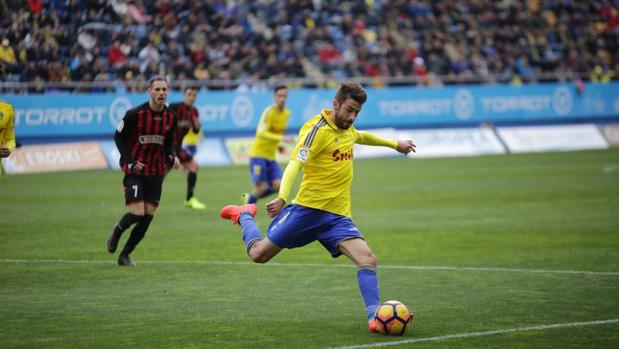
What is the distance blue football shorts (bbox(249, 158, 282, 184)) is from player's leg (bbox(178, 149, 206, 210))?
127 centimetres

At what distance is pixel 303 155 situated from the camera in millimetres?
8812

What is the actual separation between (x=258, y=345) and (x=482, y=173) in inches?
821

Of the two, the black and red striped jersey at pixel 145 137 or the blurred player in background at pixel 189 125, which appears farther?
the blurred player in background at pixel 189 125

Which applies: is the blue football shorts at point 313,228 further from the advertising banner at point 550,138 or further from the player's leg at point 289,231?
the advertising banner at point 550,138

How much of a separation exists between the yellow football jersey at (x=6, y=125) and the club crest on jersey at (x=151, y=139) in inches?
74.2

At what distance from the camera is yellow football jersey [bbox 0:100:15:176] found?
13289 millimetres

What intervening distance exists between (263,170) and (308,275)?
27.3 ft

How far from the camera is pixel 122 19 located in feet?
104

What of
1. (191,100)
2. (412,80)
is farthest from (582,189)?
(412,80)

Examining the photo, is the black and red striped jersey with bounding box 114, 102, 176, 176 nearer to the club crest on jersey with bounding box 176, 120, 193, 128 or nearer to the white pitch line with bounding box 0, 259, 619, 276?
the white pitch line with bounding box 0, 259, 619, 276

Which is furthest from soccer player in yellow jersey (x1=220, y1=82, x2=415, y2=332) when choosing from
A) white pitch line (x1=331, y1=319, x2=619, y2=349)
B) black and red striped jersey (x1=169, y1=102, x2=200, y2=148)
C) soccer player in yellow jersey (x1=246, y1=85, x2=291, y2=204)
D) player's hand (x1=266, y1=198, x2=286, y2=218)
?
black and red striped jersey (x1=169, y1=102, x2=200, y2=148)

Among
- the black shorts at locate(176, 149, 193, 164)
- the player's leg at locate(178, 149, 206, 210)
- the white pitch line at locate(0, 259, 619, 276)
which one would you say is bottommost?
the player's leg at locate(178, 149, 206, 210)

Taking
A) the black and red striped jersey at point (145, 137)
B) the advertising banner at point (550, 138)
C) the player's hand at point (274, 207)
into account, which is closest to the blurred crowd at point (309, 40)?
the advertising banner at point (550, 138)

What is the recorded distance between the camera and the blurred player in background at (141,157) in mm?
12672
